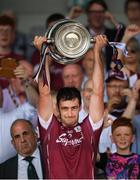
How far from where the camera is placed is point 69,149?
7453 millimetres

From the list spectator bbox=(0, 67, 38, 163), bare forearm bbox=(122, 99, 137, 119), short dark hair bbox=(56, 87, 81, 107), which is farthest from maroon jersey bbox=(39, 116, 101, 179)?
bare forearm bbox=(122, 99, 137, 119)

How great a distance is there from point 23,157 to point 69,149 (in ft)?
2.98

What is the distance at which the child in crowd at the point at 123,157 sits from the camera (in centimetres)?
802

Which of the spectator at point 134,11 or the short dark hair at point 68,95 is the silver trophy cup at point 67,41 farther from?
the spectator at point 134,11

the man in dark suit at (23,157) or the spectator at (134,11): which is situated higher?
the spectator at (134,11)

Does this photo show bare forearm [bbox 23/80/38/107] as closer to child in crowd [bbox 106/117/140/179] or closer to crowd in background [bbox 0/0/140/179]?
crowd in background [bbox 0/0/140/179]

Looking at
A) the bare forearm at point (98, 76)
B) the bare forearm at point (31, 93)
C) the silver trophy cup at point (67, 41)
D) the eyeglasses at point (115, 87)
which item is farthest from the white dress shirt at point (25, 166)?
the eyeglasses at point (115, 87)

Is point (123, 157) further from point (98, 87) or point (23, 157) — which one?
point (23, 157)

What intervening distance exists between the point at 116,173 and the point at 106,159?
20 cm

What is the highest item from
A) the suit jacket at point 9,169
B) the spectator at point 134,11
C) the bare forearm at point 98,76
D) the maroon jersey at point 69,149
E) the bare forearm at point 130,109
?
the spectator at point 134,11

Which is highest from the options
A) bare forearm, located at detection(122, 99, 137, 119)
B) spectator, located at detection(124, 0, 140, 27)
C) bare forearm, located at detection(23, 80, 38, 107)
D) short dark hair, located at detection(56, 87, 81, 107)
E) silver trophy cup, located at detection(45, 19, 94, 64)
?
spectator, located at detection(124, 0, 140, 27)

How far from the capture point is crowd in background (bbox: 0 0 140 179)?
814cm

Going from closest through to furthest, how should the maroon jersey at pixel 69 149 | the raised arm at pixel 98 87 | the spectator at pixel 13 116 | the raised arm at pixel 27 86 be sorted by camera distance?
the maroon jersey at pixel 69 149 → the raised arm at pixel 98 87 → the spectator at pixel 13 116 → the raised arm at pixel 27 86

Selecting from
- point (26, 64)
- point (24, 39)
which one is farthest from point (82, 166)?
point (24, 39)
